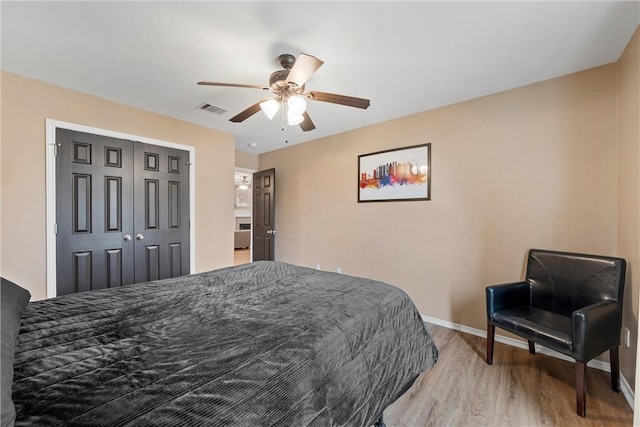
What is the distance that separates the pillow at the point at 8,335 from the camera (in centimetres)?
61

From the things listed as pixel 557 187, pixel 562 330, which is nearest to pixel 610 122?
pixel 557 187

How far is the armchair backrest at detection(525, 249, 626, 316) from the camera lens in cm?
195

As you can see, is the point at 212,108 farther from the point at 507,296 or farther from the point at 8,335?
the point at 507,296

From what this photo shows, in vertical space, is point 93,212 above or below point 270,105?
below

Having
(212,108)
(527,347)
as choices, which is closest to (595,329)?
(527,347)

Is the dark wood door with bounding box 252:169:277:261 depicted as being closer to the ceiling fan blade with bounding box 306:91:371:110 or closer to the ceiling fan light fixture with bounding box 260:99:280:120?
the ceiling fan light fixture with bounding box 260:99:280:120

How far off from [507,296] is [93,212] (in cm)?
415

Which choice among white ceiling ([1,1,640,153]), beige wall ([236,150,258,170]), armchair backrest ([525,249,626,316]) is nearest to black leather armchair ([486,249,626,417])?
armchair backrest ([525,249,626,316])

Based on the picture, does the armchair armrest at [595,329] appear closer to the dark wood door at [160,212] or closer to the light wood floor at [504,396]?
the light wood floor at [504,396]

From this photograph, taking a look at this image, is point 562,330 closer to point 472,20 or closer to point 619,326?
point 619,326

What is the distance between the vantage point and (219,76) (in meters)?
2.41

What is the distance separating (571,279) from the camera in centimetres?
216

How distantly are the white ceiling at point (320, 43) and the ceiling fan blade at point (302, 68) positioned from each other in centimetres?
29

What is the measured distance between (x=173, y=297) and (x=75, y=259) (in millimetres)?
1971
